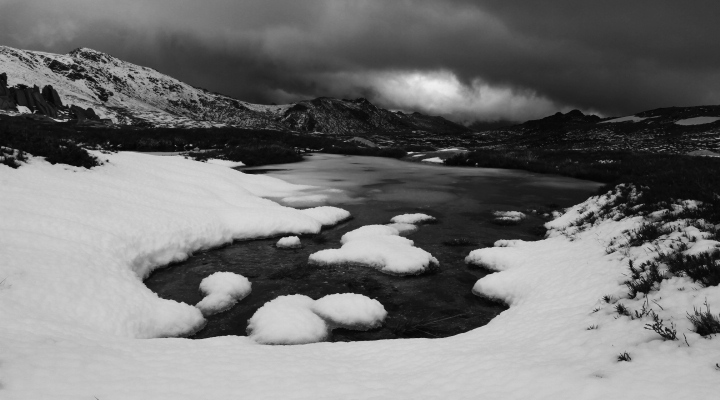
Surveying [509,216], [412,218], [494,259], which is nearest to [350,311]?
[494,259]

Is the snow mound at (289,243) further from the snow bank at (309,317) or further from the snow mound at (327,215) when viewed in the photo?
the snow bank at (309,317)

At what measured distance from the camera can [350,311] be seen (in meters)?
6.58

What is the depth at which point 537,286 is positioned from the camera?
7379 mm

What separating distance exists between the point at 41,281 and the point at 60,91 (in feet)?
832

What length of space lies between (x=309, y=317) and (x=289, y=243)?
433cm

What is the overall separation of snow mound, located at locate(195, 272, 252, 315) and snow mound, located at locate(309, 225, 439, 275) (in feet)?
6.80

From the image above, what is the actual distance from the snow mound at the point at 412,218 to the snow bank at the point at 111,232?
2.31 metres

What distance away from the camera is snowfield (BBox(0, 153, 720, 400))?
3.38 meters

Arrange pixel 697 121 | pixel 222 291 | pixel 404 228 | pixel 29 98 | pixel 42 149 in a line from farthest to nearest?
pixel 29 98 < pixel 697 121 < pixel 404 228 < pixel 42 149 < pixel 222 291

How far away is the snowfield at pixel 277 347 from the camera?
3.38 m

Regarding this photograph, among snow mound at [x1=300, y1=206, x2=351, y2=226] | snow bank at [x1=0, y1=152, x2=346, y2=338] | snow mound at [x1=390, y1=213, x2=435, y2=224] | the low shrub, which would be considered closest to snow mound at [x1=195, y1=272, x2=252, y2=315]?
snow bank at [x1=0, y1=152, x2=346, y2=338]

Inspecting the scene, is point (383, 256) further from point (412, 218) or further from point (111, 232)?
point (111, 232)

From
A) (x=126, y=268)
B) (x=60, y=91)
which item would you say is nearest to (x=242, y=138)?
(x=126, y=268)

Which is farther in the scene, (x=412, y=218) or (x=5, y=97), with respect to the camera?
(x=5, y=97)
